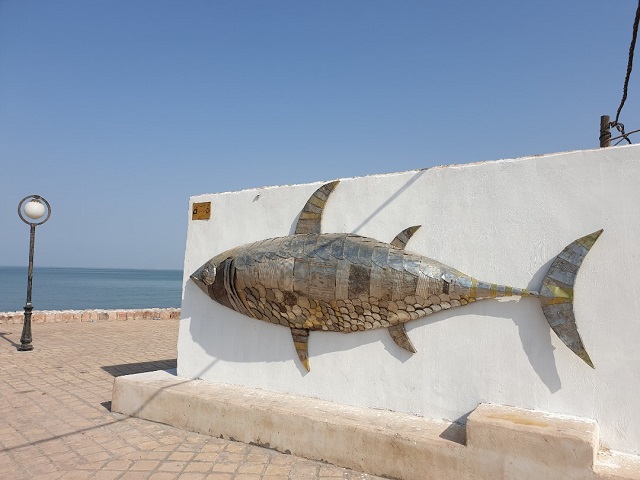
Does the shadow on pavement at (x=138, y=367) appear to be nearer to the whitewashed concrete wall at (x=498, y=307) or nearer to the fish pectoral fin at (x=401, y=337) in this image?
the whitewashed concrete wall at (x=498, y=307)

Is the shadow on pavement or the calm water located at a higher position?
the shadow on pavement

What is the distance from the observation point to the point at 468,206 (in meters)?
3.88

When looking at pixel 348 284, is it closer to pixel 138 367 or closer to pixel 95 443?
pixel 95 443

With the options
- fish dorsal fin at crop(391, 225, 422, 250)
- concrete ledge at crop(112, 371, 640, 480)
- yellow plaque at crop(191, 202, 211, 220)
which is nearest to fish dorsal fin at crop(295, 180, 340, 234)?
fish dorsal fin at crop(391, 225, 422, 250)

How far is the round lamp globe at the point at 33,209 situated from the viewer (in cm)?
960

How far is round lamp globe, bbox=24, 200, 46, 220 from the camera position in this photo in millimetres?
9602

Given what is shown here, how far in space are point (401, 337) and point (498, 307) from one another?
35.8 inches

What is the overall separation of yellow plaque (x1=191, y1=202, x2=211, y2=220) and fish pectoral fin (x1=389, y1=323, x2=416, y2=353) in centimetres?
297

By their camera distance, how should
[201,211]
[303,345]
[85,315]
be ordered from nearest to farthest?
[303,345] < [201,211] < [85,315]

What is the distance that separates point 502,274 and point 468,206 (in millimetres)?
671

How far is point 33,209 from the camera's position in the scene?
9.59 m

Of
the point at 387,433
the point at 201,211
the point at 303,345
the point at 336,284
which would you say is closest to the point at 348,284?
the point at 336,284

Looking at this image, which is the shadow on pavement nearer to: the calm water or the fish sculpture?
the fish sculpture

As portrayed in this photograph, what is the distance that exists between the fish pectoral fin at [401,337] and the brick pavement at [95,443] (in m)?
1.15
